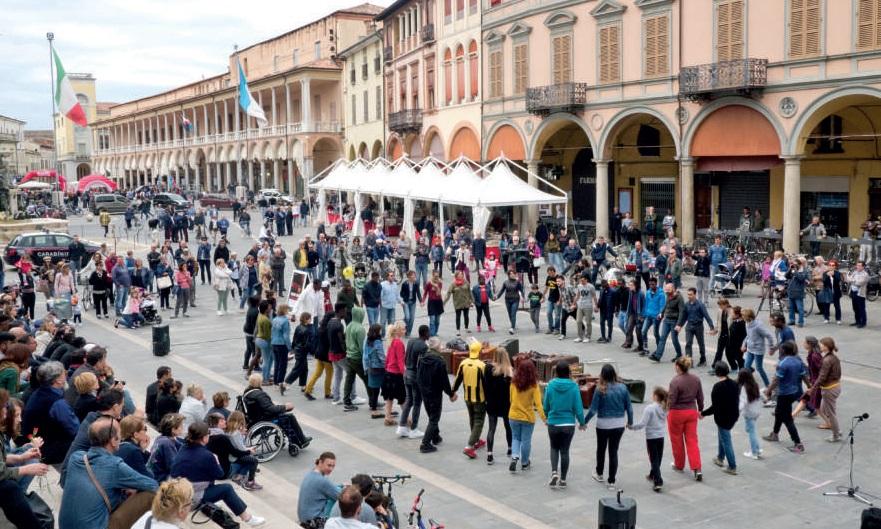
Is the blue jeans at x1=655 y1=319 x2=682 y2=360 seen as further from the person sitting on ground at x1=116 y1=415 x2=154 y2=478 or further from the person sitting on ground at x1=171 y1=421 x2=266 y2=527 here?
the person sitting on ground at x1=116 y1=415 x2=154 y2=478

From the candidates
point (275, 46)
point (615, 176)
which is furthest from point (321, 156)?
point (615, 176)

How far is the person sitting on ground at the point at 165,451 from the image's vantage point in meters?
8.64

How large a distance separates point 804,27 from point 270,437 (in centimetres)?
2113

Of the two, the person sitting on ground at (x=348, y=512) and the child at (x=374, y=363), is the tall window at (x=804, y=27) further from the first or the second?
the person sitting on ground at (x=348, y=512)

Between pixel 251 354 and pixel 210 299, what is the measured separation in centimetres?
978

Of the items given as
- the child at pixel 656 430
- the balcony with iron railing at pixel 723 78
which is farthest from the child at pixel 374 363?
the balcony with iron railing at pixel 723 78

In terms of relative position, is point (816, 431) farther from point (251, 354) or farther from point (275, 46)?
point (275, 46)

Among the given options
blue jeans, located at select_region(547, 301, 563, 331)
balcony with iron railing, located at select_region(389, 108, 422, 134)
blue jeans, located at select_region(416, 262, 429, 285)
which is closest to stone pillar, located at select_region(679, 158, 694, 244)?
blue jeans, located at select_region(416, 262, 429, 285)

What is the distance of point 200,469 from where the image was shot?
8445 millimetres

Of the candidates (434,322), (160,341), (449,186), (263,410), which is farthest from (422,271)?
(263,410)

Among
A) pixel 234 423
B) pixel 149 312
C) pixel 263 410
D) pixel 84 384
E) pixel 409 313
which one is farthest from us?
pixel 149 312

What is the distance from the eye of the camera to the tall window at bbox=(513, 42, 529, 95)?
122 feet

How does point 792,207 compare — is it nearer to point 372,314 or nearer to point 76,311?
point 372,314

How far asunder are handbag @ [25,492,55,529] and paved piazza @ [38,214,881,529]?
6.89ft
